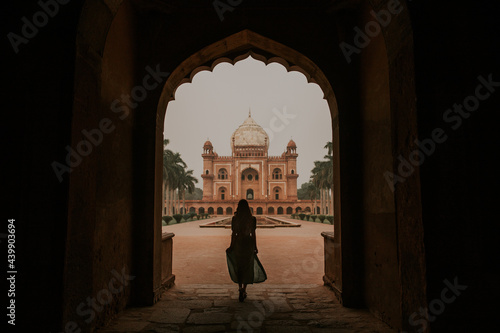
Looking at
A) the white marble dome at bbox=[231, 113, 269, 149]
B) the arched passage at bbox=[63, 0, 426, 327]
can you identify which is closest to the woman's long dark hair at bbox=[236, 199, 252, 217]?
the arched passage at bbox=[63, 0, 426, 327]

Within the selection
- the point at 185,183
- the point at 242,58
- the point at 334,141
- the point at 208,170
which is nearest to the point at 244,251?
the point at 334,141

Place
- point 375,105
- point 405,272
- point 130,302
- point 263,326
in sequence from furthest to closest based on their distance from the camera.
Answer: point 130,302 → point 375,105 → point 263,326 → point 405,272

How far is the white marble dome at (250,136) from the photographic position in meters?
52.7

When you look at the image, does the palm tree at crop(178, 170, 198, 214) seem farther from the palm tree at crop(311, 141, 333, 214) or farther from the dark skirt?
the dark skirt

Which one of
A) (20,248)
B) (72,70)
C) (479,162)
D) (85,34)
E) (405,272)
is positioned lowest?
(405,272)

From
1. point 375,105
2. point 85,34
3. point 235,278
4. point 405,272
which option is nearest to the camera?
point 405,272

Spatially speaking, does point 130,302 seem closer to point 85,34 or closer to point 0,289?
point 0,289

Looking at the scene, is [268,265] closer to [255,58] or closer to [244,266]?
[244,266]

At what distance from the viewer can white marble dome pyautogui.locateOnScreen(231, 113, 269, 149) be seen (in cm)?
5266

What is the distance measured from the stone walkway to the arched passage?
24 cm

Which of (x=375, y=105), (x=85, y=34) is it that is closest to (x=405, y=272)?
(x=375, y=105)

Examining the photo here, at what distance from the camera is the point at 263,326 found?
3.17 m

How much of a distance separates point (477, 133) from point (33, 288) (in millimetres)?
3209

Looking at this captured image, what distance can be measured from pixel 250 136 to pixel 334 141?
48661 mm
